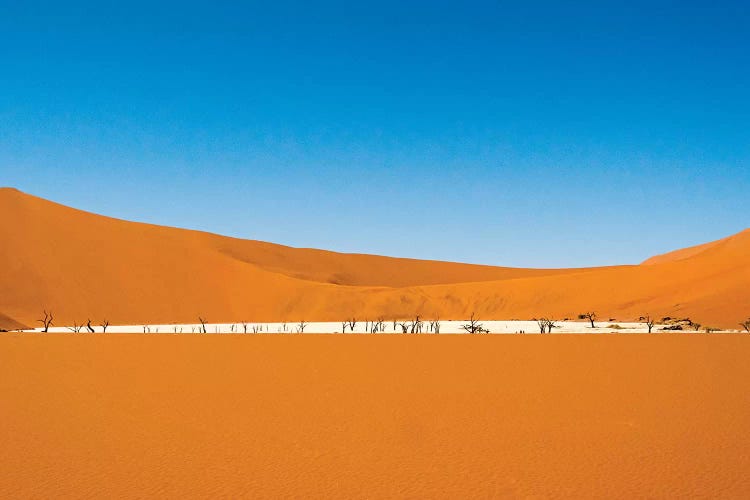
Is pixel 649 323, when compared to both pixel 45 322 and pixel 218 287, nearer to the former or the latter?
pixel 45 322

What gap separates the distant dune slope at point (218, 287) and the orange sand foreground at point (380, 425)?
80.2 feet

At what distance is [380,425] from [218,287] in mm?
44686

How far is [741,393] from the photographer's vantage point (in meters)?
10.3

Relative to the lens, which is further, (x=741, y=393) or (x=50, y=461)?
→ (x=741, y=393)

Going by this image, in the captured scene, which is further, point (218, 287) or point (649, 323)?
point (218, 287)

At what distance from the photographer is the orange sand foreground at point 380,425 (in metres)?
5.96

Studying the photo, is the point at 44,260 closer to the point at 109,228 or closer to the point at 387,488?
the point at 109,228

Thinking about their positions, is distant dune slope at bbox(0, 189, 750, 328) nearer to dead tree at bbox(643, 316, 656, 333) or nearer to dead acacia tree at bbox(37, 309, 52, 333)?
dead acacia tree at bbox(37, 309, 52, 333)

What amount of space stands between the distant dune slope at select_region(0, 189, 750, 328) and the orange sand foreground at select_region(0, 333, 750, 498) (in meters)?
24.5

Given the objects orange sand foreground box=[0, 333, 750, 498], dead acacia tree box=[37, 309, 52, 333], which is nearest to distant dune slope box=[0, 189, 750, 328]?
dead acacia tree box=[37, 309, 52, 333]

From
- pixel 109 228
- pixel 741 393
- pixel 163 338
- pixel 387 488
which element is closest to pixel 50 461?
pixel 387 488

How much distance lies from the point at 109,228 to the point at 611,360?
51.8 m

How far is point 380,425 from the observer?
835cm

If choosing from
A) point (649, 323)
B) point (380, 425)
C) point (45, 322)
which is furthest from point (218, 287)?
point (380, 425)
